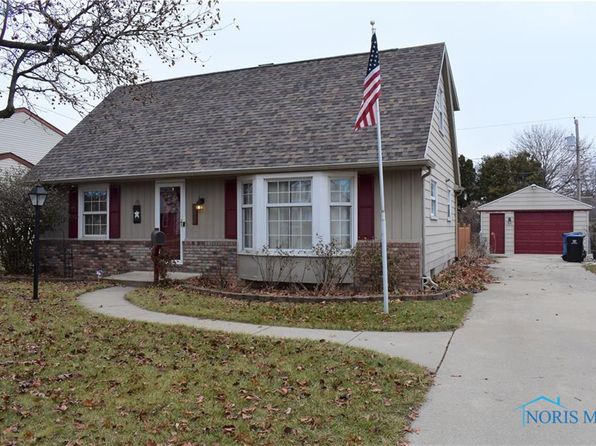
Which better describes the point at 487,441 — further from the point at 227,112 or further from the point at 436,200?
the point at 227,112

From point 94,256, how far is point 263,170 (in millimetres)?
6051

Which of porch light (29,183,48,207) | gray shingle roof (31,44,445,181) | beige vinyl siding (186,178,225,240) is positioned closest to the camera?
porch light (29,183,48,207)

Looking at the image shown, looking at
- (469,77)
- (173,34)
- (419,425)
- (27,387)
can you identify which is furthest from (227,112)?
(469,77)

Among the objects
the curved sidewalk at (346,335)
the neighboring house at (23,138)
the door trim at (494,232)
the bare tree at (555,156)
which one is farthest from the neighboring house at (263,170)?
the bare tree at (555,156)

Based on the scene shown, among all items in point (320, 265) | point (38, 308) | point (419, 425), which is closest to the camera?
point (419, 425)

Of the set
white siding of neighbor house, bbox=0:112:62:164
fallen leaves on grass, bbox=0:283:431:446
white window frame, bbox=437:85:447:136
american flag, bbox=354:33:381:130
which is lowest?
fallen leaves on grass, bbox=0:283:431:446

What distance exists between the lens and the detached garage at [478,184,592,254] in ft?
75.5

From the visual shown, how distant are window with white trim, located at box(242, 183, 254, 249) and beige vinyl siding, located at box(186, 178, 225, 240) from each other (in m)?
0.68

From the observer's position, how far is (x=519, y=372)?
5.20 metres

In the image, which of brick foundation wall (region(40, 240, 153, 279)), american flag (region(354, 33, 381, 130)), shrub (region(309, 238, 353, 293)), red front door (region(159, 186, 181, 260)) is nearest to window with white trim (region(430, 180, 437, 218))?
shrub (region(309, 238, 353, 293))

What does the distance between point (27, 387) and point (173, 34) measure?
502 centimetres

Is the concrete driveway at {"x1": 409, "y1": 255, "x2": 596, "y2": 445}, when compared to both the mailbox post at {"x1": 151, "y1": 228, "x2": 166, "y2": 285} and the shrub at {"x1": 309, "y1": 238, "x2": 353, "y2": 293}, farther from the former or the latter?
the mailbox post at {"x1": 151, "y1": 228, "x2": 166, "y2": 285}

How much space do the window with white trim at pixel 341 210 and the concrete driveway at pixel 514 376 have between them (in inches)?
120

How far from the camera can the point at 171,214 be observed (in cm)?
1307
